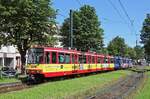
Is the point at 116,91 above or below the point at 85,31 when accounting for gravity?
below

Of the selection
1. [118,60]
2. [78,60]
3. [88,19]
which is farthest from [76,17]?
[78,60]

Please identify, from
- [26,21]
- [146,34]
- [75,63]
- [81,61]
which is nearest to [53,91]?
[26,21]

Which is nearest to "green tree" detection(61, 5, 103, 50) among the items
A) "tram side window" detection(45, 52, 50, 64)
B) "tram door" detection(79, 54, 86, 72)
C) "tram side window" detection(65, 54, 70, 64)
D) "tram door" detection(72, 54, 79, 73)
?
"tram door" detection(79, 54, 86, 72)

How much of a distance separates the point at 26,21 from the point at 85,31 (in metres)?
40.6

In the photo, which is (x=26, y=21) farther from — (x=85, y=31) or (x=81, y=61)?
(x=85, y=31)

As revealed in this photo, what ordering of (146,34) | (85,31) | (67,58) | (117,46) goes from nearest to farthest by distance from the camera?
(67,58) < (85,31) < (146,34) < (117,46)

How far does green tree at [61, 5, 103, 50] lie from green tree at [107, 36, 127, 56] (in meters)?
62.1

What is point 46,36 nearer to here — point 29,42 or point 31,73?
point 29,42

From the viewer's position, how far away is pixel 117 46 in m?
155

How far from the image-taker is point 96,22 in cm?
8356

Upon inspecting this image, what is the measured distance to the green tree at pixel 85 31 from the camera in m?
80.0

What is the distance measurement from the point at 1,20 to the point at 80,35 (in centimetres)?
4015

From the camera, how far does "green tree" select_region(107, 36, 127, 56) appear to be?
149 m

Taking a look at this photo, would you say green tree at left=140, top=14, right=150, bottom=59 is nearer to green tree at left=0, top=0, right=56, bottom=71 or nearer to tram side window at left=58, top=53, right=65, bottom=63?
green tree at left=0, top=0, right=56, bottom=71
